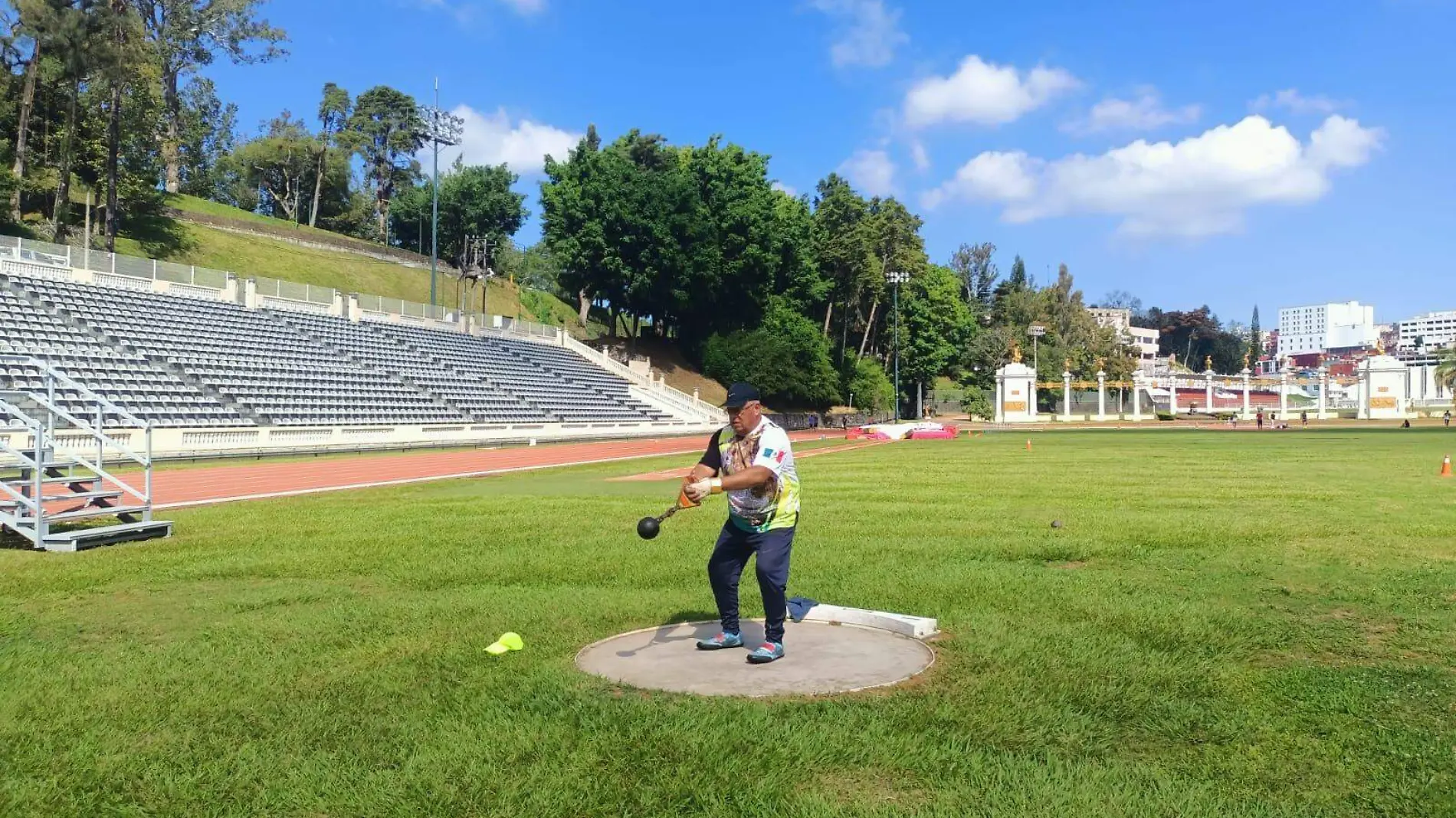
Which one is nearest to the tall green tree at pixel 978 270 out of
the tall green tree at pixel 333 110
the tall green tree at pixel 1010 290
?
the tall green tree at pixel 1010 290

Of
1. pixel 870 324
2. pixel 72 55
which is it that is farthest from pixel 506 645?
pixel 870 324

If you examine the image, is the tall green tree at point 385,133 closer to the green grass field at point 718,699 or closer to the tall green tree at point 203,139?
the tall green tree at point 203,139

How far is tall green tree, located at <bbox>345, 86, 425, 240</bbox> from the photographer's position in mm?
102438

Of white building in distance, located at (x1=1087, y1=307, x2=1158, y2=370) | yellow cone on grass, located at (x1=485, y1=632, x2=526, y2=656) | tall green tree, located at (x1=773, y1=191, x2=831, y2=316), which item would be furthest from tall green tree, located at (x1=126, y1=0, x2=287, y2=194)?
white building in distance, located at (x1=1087, y1=307, x2=1158, y2=370)

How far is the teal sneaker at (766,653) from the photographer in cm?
600

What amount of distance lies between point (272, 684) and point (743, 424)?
328 centimetres

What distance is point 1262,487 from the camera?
17609 mm

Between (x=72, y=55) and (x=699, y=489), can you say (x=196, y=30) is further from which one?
(x=699, y=489)

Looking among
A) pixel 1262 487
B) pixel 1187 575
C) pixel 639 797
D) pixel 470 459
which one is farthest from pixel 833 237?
pixel 639 797

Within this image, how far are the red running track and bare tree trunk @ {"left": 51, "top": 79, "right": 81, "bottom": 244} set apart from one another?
36.0 meters

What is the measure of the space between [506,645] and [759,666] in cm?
173

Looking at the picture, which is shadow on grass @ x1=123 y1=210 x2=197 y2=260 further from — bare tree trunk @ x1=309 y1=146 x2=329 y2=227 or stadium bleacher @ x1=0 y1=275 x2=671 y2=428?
stadium bleacher @ x1=0 y1=275 x2=671 y2=428

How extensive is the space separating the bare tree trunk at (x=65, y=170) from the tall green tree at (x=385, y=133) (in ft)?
147

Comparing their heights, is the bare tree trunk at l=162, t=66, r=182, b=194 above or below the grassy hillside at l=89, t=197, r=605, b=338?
above
